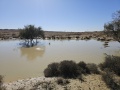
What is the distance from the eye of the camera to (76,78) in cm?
1497

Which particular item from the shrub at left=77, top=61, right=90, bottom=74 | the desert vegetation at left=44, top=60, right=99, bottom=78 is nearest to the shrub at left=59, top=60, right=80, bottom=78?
the desert vegetation at left=44, top=60, right=99, bottom=78

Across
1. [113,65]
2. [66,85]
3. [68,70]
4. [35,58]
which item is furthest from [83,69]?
[35,58]

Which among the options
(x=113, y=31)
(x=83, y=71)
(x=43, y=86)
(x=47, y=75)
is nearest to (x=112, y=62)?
(x=83, y=71)

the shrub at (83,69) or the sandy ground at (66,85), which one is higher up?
the shrub at (83,69)

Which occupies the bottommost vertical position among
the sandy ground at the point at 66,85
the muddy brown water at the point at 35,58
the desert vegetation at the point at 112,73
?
the muddy brown water at the point at 35,58

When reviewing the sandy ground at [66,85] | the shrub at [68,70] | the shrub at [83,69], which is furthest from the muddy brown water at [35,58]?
the sandy ground at [66,85]

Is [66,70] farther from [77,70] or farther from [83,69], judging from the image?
[83,69]

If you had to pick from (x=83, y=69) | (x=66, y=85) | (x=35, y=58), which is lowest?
(x=35, y=58)

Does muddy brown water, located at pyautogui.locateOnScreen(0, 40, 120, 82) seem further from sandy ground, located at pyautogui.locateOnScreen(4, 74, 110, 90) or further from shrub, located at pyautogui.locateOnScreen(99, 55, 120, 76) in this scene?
shrub, located at pyautogui.locateOnScreen(99, 55, 120, 76)

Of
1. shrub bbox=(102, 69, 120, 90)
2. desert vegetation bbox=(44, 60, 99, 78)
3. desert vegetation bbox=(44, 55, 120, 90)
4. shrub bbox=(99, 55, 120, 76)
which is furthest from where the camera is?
shrub bbox=(99, 55, 120, 76)

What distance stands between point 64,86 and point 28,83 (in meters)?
2.76

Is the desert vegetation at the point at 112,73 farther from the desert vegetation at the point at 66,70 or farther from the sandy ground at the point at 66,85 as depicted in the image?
the desert vegetation at the point at 66,70

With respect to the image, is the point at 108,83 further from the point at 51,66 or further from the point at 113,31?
the point at 113,31

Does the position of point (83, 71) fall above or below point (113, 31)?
below
